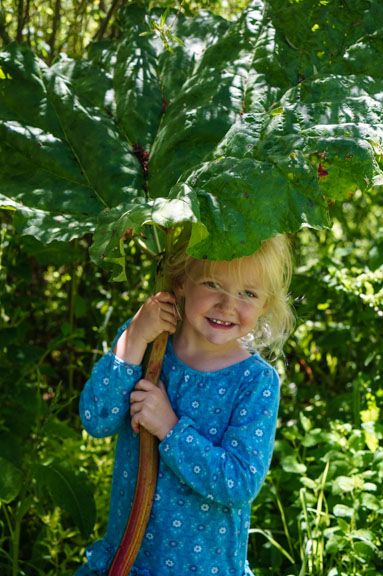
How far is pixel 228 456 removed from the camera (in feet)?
5.77

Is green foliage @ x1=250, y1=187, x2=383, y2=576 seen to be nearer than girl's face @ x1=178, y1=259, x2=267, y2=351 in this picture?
No

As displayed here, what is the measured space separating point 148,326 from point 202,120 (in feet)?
2.20

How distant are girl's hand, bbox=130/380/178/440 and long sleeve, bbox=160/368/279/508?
0.03 metres

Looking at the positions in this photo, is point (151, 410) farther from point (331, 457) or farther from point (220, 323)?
point (331, 457)

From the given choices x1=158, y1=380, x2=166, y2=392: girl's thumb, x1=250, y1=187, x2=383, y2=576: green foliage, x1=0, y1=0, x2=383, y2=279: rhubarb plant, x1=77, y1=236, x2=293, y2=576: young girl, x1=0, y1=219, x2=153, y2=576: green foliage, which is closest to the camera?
x1=0, y1=0, x2=383, y2=279: rhubarb plant

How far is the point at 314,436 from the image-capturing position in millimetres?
2805

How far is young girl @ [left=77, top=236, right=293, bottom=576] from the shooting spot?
177 cm

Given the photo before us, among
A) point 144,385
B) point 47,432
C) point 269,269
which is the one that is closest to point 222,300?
point 269,269

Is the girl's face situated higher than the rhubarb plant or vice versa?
the rhubarb plant

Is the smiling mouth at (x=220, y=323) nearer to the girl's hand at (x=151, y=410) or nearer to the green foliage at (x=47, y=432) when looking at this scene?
the girl's hand at (x=151, y=410)

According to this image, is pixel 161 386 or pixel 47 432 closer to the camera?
pixel 161 386

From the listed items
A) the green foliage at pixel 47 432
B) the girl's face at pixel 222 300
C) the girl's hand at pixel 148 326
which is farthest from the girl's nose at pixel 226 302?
the green foliage at pixel 47 432

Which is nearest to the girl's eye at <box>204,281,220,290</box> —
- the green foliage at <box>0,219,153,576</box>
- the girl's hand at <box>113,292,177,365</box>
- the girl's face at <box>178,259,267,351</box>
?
the girl's face at <box>178,259,267,351</box>

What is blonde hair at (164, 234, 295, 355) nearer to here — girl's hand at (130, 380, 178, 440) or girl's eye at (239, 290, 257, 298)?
girl's eye at (239, 290, 257, 298)
